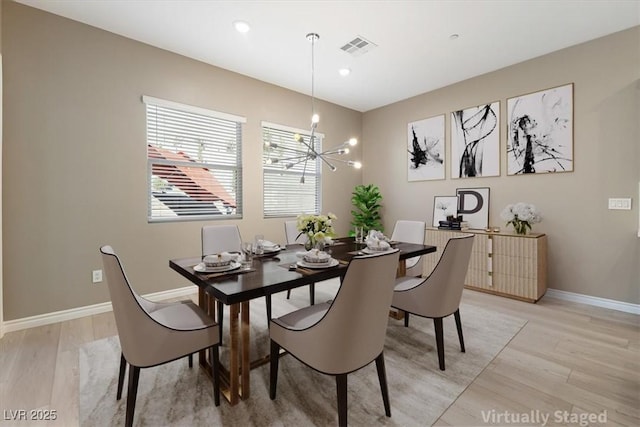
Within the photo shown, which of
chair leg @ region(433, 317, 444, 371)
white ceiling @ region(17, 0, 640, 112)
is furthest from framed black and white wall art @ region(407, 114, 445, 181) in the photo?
Answer: chair leg @ region(433, 317, 444, 371)

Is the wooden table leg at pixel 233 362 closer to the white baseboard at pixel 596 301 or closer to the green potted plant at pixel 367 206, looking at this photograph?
the green potted plant at pixel 367 206

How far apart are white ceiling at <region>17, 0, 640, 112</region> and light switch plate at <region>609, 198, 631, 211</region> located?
5.99 feet

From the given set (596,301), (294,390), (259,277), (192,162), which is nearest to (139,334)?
(259,277)

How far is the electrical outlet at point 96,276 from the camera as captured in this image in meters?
3.01

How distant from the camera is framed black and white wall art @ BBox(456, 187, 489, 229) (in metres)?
4.08

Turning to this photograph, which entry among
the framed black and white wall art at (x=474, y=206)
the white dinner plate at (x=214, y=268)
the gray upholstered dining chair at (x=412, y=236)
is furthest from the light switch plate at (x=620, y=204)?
the white dinner plate at (x=214, y=268)

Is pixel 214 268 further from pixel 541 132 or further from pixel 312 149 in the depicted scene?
pixel 541 132

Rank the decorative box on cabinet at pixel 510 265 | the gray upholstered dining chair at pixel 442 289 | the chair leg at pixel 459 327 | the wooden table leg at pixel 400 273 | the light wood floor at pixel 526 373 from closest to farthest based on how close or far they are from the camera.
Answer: the light wood floor at pixel 526 373 → the gray upholstered dining chair at pixel 442 289 → the chair leg at pixel 459 327 → the wooden table leg at pixel 400 273 → the decorative box on cabinet at pixel 510 265

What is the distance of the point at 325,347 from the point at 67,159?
10.4ft

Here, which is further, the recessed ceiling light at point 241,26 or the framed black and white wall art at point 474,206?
the framed black and white wall art at point 474,206

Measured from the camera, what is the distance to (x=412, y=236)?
128 inches

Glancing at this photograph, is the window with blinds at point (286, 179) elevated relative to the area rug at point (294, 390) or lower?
elevated

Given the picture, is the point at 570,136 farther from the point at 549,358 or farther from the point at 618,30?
the point at 549,358

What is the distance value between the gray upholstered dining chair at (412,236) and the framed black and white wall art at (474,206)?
4.87 feet
